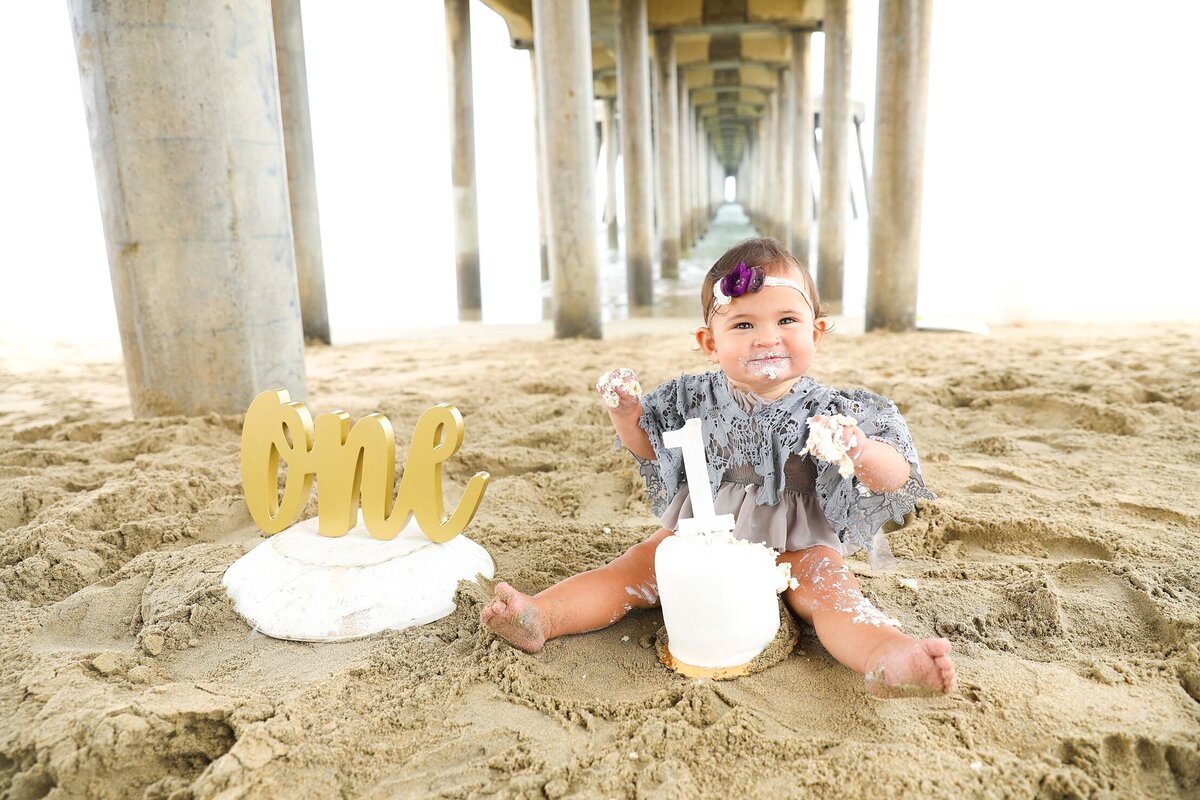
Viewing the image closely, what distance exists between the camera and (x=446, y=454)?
2.13 meters

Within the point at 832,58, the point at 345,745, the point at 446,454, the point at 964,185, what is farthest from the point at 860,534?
the point at 964,185

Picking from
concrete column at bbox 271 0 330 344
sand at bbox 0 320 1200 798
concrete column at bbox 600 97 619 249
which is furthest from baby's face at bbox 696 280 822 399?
concrete column at bbox 600 97 619 249

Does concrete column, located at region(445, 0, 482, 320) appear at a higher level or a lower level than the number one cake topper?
higher

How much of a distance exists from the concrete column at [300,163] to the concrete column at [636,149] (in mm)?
4077

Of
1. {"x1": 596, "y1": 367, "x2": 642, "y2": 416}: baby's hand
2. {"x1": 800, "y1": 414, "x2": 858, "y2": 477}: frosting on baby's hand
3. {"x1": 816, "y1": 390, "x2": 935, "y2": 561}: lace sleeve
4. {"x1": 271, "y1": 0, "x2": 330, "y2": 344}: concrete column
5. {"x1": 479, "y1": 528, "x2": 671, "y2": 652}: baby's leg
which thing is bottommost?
{"x1": 479, "y1": 528, "x2": 671, "y2": 652}: baby's leg

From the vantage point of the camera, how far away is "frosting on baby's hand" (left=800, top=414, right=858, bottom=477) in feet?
5.45

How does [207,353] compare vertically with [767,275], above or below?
below

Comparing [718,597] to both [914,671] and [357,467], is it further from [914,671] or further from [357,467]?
[357,467]

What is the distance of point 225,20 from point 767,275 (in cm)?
304

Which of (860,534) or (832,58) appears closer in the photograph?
(860,534)

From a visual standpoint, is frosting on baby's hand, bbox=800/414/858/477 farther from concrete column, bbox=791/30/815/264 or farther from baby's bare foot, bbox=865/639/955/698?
concrete column, bbox=791/30/815/264

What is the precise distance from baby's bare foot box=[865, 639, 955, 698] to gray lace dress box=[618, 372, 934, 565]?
43 cm

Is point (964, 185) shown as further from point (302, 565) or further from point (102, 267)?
point (302, 565)

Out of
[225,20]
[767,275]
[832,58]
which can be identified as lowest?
[767,275]
